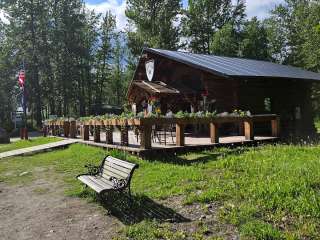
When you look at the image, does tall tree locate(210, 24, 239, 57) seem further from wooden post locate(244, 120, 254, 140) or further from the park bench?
the park bench

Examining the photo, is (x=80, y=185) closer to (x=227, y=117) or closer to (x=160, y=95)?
(x=227, y=117)

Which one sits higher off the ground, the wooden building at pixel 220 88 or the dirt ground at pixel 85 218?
the wooden building at pixel 220 88

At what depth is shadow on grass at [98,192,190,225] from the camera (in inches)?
256

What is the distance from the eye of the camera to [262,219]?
5938 mm

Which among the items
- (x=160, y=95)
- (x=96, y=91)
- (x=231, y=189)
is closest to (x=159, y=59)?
(x=160, y=95)

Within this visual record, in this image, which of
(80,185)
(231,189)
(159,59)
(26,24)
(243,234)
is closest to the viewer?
(243,234)

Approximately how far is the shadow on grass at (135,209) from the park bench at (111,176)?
298 millimetres

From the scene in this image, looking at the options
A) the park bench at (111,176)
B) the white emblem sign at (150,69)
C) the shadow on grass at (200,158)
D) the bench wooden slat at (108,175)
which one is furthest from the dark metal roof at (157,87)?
the bench wooden slat at (108,175)

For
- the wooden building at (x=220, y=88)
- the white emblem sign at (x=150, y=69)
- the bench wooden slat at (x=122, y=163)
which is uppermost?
the white emblem sign at (x=150, y=69)

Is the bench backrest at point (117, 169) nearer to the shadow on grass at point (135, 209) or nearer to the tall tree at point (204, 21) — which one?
the shadow on grass at point (135, 209)

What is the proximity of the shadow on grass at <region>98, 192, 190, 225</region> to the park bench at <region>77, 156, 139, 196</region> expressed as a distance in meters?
0.30

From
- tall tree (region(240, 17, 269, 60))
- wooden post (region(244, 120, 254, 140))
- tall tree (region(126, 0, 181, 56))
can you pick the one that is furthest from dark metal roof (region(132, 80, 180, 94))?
tall tree (region(240, 17, 269, 60))

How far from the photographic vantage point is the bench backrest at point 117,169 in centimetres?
719

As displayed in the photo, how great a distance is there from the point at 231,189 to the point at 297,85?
18.4 m
